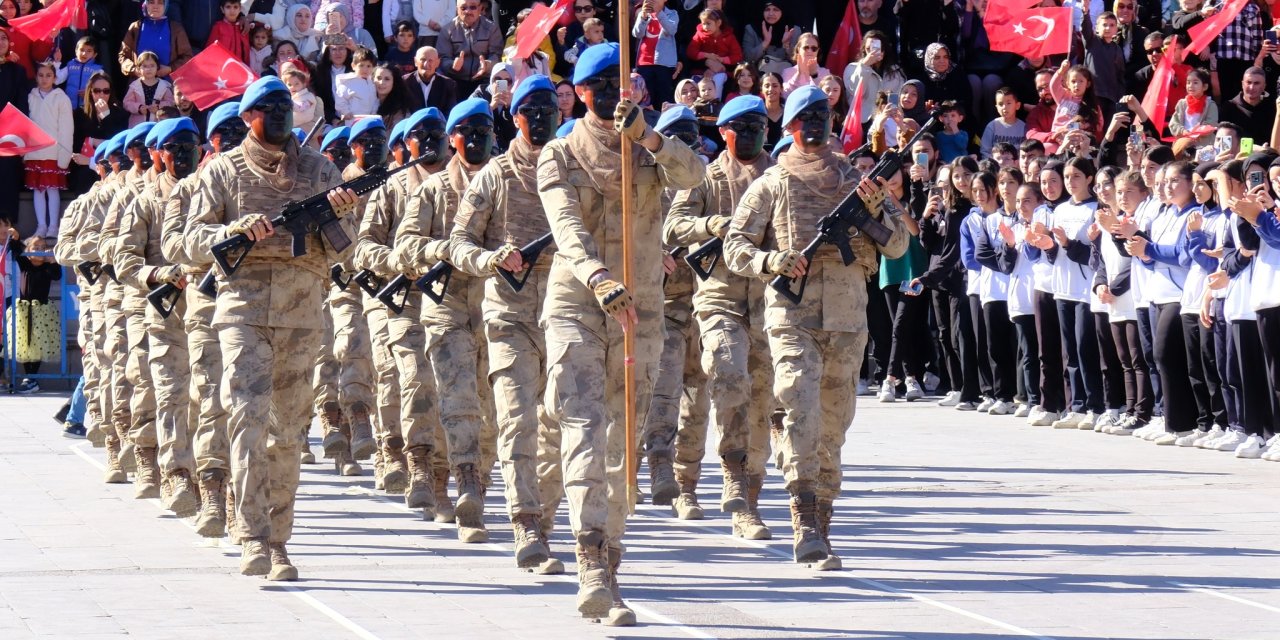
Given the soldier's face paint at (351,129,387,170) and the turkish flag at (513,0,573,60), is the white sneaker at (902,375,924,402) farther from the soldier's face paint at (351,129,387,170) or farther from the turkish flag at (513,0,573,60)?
the soldier's face paint at (351,129,387,170)

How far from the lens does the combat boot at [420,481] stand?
11648mm

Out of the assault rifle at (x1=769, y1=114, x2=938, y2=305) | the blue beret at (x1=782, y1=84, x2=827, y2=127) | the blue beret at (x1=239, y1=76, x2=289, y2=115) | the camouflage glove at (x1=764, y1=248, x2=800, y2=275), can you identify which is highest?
the blue beret at (x1=239, y1=76, x2=289, y2=115)

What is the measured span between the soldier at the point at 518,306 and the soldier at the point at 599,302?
0.83 metres

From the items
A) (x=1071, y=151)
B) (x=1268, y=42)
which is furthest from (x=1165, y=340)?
(x=1268, y=42)

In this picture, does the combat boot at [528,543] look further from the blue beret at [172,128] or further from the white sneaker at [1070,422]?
the white sneaker at [1070,422]

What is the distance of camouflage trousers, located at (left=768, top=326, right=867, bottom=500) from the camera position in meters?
9.59

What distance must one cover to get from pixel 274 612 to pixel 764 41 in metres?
15.9

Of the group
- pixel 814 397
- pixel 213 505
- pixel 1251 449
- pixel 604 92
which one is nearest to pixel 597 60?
pixel 604 92

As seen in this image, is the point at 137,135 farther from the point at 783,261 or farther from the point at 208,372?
the point at 783,261

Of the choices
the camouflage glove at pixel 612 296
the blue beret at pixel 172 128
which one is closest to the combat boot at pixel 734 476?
the camouflage glove at pixel 612 296

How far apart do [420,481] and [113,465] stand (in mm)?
3282

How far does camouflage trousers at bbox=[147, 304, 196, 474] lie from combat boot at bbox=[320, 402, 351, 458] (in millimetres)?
1988

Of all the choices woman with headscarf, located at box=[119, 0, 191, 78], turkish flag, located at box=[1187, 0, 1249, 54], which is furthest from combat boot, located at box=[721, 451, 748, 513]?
woman with headscarf, located at box=[119, 0, 191, 78]

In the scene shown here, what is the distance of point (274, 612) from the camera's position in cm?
853
